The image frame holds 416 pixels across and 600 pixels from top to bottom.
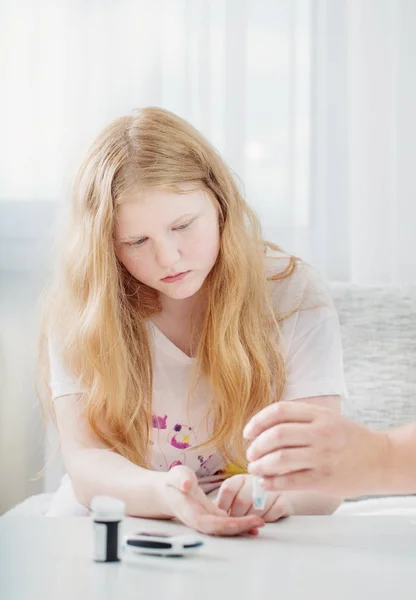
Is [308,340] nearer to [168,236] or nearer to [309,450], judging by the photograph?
[168,236]

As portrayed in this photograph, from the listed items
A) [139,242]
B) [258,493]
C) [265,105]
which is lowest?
[258,493]

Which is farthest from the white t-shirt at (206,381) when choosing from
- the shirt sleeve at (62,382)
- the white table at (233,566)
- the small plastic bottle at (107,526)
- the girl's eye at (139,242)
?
the small plastic bottle at (107,526)

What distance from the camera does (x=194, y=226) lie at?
2.33 ft

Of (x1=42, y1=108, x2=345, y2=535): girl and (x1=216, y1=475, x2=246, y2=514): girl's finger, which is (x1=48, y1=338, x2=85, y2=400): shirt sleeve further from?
(x1=216, y1=475, x2=246, y2=514): girl's finger

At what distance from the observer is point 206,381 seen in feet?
2.60

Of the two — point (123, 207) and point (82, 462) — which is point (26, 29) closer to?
point (123, 207)

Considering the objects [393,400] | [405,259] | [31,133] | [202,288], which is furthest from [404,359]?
[31,133]

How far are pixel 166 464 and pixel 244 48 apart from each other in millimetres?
601

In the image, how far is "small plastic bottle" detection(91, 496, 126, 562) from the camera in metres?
0.45

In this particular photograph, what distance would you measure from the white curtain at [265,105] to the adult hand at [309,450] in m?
0.66

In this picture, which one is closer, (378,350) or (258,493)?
(258,493)

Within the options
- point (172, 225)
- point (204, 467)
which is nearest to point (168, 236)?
point (172, 225)

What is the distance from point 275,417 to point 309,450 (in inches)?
1.1

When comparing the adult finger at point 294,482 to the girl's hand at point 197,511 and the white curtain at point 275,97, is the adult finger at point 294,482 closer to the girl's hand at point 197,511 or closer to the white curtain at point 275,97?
the girl's hand at point 197,511
